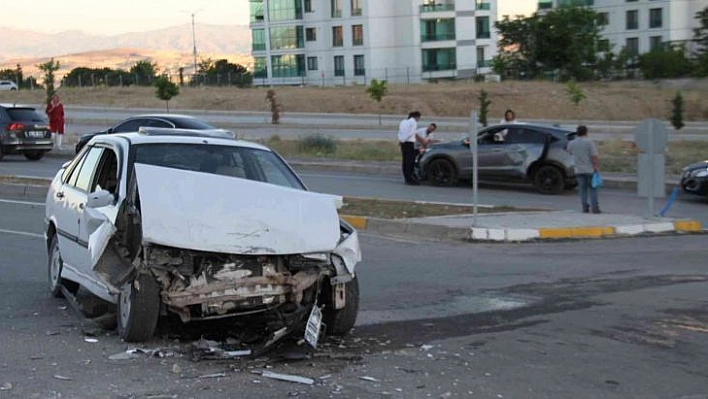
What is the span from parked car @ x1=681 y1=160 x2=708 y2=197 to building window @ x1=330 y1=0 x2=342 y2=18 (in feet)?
250

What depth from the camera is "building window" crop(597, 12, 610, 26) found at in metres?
85.2

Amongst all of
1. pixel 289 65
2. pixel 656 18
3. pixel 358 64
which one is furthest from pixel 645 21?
pixel 289 65

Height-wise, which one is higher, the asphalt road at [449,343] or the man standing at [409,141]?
the man standing at [409,141]

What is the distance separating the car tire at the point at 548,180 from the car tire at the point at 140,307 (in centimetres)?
1514

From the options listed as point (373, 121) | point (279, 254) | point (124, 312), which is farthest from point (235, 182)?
point (373, 121)

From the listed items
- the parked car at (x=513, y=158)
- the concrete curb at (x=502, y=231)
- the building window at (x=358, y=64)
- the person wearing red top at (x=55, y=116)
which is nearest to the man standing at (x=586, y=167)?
the concrete curb at (x=502, y=231)

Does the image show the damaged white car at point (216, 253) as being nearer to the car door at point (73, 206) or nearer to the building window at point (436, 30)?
the car door at point (73, 206)

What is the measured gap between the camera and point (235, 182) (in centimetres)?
741

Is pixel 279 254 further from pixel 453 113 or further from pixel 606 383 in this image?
pixel 453 113

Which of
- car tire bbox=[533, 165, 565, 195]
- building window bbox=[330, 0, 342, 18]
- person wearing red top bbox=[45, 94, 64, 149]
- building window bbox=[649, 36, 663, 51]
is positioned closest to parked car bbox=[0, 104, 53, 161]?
person wearing red top bbox=[45, 94, 64, 149]

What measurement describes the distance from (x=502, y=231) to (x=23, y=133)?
17.7 meters

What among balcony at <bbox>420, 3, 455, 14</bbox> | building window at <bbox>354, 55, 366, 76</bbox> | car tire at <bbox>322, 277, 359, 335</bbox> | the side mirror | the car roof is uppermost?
balcony at <bbox>420, 3, 455, 14</bbox>

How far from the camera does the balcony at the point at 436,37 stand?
310ft

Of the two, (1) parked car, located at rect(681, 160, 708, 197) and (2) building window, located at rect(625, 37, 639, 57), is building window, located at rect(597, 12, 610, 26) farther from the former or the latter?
(1) parked car, located at rect(681, 160, 708, 197)
